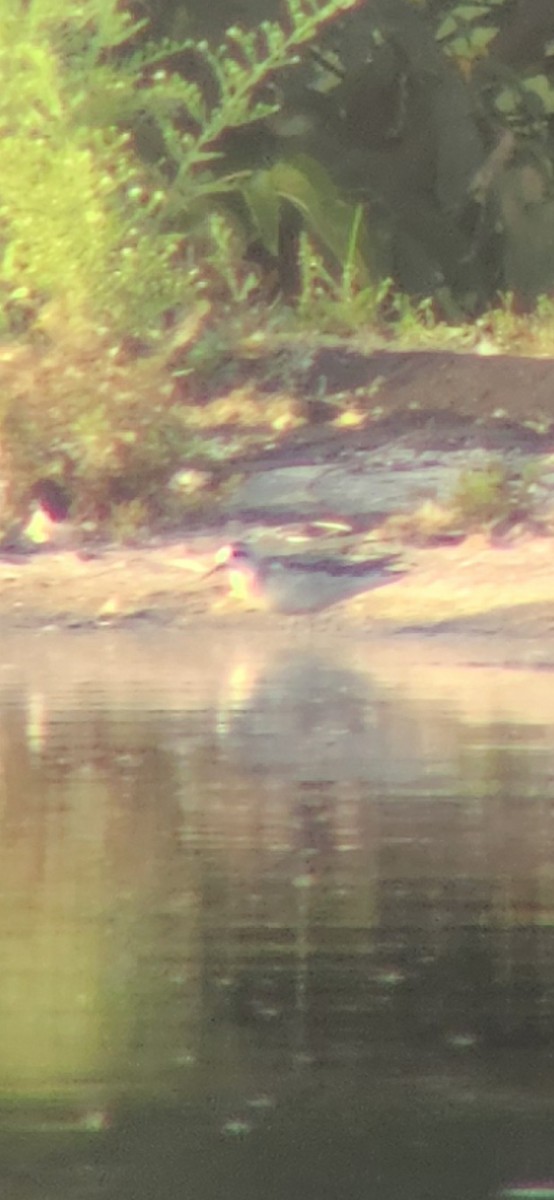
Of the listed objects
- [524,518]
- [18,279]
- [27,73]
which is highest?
[27,73]

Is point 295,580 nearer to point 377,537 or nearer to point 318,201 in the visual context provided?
point 377,537

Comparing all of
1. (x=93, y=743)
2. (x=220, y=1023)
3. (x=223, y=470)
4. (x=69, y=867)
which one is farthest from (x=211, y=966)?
(x=223, y=470)

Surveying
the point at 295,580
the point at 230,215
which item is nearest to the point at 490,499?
the point at 295,580

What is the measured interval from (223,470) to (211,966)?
10798 millimetres

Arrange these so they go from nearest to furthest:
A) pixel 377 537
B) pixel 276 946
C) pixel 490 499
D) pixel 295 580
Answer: pixel 276 946 → pixel 295 580 → pixel 377 537 → pixel 490 499

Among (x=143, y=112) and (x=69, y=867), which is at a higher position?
(x=143, y=112)

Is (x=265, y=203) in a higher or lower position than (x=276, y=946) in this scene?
higher

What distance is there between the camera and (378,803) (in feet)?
27.5

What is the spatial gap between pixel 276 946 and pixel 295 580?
8.24 meters

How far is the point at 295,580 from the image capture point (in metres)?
14.5

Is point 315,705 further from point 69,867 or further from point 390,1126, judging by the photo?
point 390,1126

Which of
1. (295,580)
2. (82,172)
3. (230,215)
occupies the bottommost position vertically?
(295,580)

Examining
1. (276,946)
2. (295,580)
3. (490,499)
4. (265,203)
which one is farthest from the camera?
(265,203)

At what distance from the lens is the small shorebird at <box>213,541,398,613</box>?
46.8 ft
